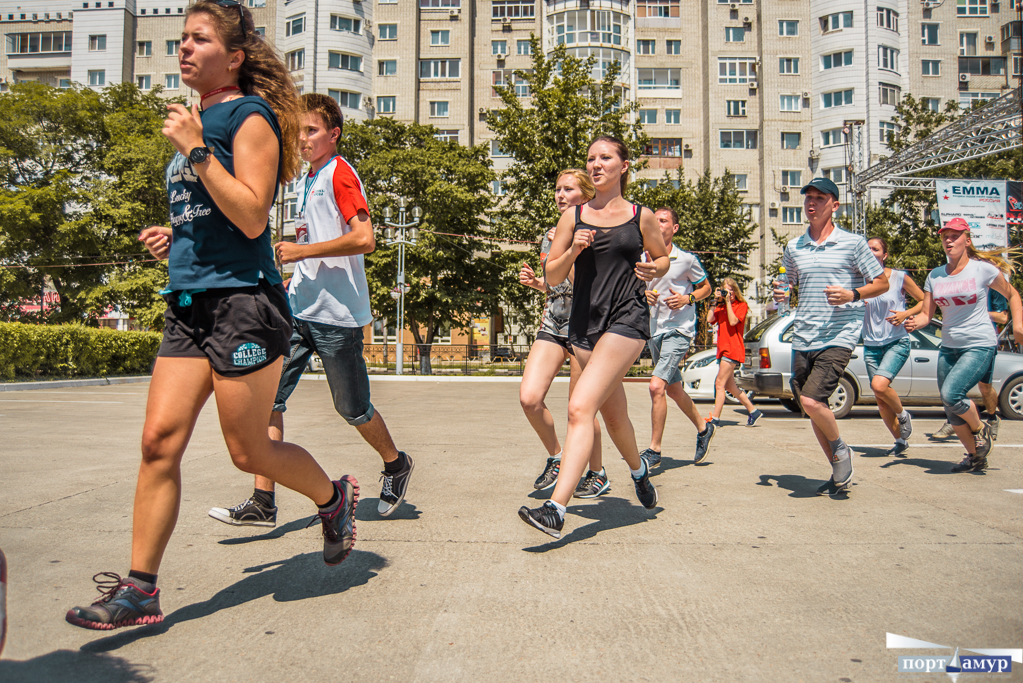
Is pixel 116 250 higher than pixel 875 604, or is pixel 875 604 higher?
pixel 116 250

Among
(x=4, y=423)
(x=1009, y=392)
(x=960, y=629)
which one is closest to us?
(x=960, y=629)

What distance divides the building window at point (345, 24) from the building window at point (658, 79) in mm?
18099

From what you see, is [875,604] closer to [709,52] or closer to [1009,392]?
[1009,392]

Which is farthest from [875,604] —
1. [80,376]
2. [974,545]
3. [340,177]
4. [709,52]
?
[709,52]

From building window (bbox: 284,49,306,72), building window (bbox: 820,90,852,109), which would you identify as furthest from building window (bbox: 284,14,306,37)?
building window (bbox: 820,90,852,109)

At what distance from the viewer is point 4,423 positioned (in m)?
8.96

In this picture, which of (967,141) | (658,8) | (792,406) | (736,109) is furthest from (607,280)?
(658,8)

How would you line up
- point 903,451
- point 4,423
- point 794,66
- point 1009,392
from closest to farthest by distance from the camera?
1. point 903,451
2. point 4,423
3. point 1009,392
4. point 794,66

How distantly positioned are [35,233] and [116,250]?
2.97m

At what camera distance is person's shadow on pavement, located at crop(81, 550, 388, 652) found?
8.57 feet

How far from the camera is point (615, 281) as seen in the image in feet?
13.4

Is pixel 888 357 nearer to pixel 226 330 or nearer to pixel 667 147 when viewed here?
pixel 226 330

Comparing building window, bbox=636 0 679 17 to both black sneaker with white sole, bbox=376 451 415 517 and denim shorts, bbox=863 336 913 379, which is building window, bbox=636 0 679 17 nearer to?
denim shorts, bbox=863 336 913 379

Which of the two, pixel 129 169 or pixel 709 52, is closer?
pixel 129 169
